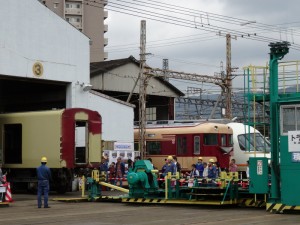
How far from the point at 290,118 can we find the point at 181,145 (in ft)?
56.1

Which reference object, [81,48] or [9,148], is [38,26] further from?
[9,148]

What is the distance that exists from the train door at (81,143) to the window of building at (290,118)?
10840mm

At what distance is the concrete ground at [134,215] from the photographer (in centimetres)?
1555

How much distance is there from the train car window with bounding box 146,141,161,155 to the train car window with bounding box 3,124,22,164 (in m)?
10.9

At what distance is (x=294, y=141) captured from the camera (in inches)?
685

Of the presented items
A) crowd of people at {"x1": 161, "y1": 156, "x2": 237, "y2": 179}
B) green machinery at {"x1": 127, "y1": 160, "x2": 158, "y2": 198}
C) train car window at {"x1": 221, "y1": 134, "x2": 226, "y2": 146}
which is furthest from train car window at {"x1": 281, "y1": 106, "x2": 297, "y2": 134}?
train car window at {"x1": 221, "y1": 134, "x2": 226, "y2": 146}

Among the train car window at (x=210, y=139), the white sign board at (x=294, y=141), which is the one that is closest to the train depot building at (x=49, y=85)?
the train car window at (x=210, y=139)

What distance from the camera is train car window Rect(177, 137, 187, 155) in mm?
34531

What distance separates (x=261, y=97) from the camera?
1850 cm

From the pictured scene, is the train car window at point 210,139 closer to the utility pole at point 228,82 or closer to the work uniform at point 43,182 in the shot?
the work uniform at point 43,182

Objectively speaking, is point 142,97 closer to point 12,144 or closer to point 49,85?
point 49,85

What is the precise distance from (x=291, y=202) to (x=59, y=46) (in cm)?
1594

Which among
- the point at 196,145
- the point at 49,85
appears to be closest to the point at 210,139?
the point at 196,145

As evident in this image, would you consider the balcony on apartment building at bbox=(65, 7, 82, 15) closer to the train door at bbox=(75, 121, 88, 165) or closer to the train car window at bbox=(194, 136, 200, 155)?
the train car window at bbox=(194, 136, 200, 155)
